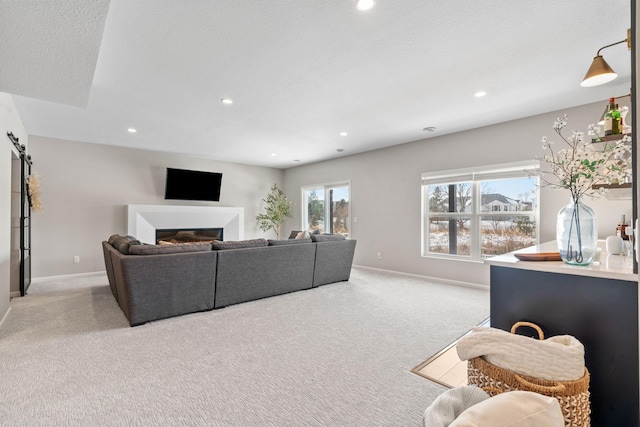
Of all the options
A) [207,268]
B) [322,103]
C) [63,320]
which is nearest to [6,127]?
[63,320]

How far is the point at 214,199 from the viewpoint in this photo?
6766 mm

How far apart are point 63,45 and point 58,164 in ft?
13.9

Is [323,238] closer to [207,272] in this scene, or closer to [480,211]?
[207,272]

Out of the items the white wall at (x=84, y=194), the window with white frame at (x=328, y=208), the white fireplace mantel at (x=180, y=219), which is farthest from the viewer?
the window with white frame at (x=328, y=208)

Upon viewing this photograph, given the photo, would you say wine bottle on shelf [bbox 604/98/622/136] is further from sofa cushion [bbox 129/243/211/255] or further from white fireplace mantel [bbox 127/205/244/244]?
white fireplace mantel [bbox 127/205/244/244]

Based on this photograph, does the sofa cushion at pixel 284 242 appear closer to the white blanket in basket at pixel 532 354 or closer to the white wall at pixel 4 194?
the white wall at pixel 4 194

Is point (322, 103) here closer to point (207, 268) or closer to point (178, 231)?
point (207, 268)

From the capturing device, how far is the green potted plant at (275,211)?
758cm

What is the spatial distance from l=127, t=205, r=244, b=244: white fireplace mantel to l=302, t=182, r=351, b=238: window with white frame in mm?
1686

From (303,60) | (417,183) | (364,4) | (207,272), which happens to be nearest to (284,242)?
(207,272)

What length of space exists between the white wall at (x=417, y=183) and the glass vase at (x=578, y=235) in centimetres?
263

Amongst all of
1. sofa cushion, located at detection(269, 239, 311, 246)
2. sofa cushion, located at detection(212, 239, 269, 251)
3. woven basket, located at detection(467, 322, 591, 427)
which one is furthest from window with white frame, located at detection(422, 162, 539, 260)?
woven basket, located at detection(467, 322, 591, 427)

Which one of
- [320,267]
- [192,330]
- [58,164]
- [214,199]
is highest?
[58,164]

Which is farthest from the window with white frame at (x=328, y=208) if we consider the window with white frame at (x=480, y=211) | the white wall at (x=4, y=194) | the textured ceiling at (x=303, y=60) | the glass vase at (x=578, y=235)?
the glass vase at (x=578, y=235)
